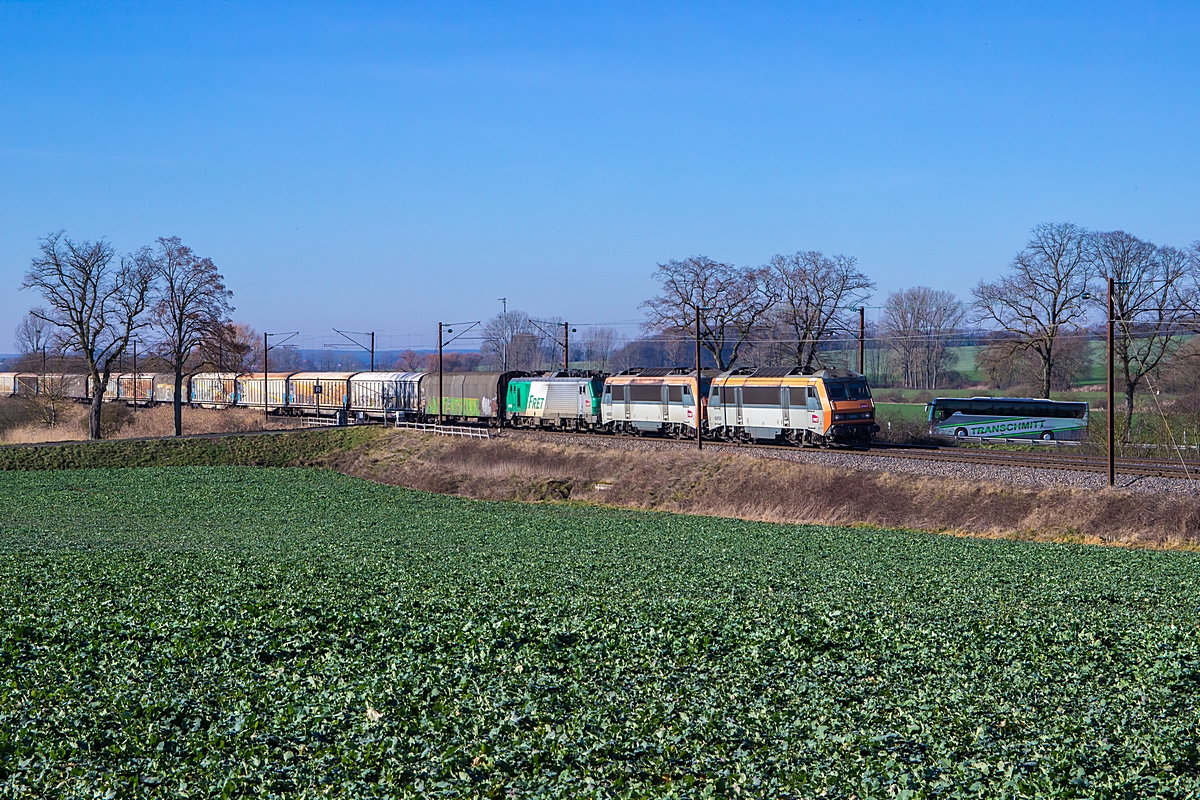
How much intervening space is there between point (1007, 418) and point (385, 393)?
3857cm

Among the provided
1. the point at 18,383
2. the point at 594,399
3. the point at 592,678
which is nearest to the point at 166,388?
the point at 18,383

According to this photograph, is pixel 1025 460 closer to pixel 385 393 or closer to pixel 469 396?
pixel 469 396

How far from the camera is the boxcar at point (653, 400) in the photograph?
150 feet

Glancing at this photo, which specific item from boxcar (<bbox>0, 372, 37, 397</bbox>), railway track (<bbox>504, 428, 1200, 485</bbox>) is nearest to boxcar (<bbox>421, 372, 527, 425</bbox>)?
railway track (<bbox>504, 428, 1200, 485</bbox>)

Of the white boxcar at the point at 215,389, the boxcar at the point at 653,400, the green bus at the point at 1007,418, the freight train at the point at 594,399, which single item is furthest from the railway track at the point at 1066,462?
the white boxcar at the point at 215,389

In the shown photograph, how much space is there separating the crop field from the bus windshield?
67.8 feet

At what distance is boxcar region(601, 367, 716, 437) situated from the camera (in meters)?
45.8

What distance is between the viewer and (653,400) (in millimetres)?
47344

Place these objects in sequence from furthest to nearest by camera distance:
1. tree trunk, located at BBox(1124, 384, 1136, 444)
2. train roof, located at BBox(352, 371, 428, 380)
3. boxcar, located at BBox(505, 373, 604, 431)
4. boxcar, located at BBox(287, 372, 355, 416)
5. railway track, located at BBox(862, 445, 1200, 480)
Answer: boxcar, located at BBox(287, 372, 355, 416)
train roof, located at BBox(352, 371, 428, 380)
boxcar, located at BBox(505, 373, 604, 431)
tree trunk, located at BBox(1124, 384, 1136, 444)
railway track, located at BBox(862, 445, 1200, 480)

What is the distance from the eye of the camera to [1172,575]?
18.1 m

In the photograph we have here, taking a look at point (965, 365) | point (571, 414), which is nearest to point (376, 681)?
point (571, 414)

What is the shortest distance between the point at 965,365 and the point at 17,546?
132326 mm

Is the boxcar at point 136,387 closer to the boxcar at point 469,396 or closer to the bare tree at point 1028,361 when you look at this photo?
the boxcar at point 469,396

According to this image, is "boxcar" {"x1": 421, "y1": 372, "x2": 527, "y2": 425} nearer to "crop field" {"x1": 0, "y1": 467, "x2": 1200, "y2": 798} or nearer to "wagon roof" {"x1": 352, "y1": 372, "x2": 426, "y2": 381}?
"wagon roof" {"x1": 352, "y1": 372, "x2": 426, "y2": 381}
